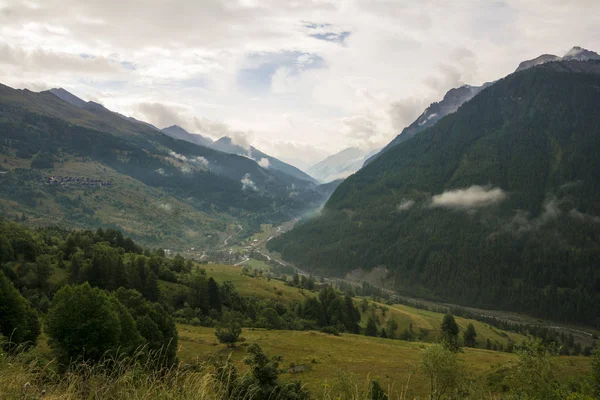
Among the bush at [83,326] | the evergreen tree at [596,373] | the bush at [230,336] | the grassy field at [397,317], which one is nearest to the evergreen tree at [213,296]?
the grassy field at [397,317]

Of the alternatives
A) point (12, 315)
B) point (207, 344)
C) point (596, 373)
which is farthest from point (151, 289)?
point (596, 373)

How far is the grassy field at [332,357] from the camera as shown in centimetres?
5197

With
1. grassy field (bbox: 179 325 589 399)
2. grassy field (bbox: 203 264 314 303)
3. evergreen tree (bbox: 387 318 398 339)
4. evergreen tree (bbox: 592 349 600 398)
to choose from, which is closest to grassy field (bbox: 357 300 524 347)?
evergreen tree (bbox: 387 318 398 339)

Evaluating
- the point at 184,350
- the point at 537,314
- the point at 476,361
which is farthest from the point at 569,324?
the point at 184,350

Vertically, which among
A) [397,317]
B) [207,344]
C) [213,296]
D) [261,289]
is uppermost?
[207,344]

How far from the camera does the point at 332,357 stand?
215ft

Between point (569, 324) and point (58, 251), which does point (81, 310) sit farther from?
point (569, 324)

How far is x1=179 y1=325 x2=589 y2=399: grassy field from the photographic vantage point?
52.0m

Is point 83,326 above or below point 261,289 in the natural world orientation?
above

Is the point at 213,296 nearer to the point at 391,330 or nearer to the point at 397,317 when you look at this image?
the point at 391,330

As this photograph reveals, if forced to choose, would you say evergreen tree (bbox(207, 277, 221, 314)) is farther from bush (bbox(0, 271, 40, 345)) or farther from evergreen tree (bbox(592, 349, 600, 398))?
evergreen tree (bbox(592, 349, 600, 398))

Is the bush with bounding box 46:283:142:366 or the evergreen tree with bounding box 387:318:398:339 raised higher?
the bush with bounding box 46:283:142:366

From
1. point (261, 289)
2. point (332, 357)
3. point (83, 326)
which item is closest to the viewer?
point (83, 326)

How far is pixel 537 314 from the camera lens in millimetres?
199625
